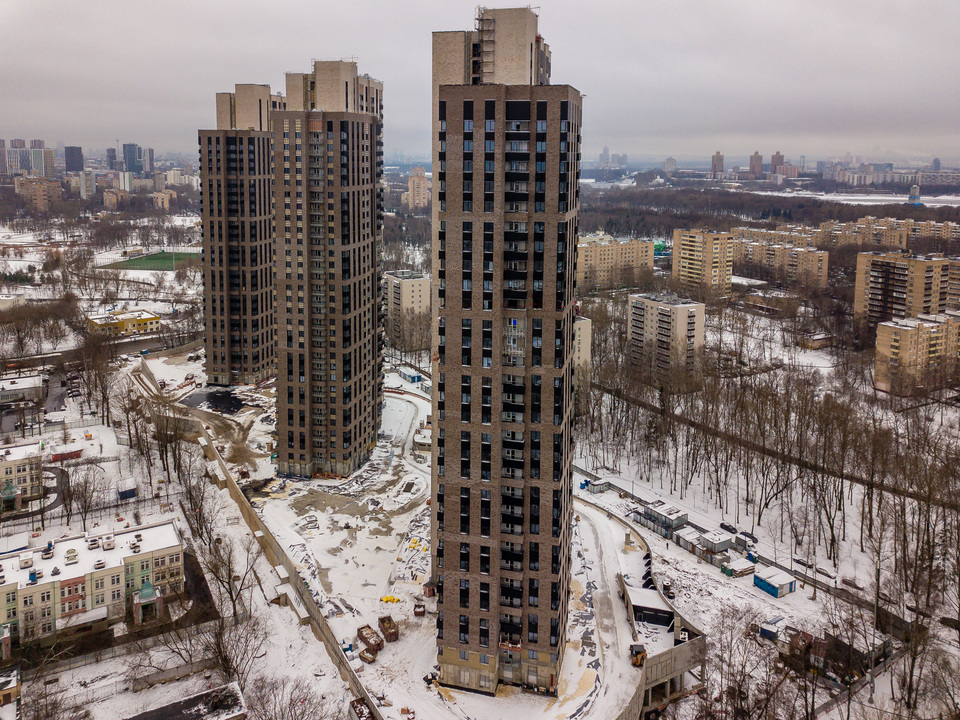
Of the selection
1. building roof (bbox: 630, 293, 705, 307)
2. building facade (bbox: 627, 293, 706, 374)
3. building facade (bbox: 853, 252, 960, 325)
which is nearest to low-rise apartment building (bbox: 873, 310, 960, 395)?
building facade (bbox: 853, 252, 960, 325)

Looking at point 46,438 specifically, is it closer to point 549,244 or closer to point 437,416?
point 437,416

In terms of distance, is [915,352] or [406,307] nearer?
[915,352]

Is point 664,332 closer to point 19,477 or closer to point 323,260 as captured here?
point 323,260

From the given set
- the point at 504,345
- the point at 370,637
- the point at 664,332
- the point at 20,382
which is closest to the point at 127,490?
the point at 370,637

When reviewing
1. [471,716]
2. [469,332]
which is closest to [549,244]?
[469,332]

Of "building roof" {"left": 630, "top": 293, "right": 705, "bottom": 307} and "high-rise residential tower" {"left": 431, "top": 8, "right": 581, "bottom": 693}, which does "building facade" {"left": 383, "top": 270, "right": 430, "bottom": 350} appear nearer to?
"building roof" {"left": 630, "top": 293, "right": 705, "bottom": 307}

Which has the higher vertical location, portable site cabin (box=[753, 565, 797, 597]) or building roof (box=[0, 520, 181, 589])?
building roof (box=[0, 520, 181, 589])
